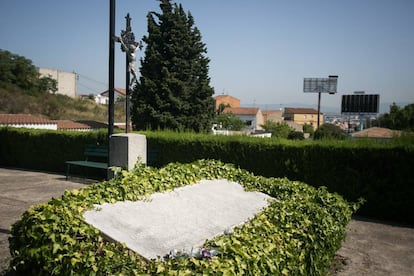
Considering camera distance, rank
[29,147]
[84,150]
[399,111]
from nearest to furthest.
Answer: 1. [84,150]
2. [29,147]
3. [399,111]

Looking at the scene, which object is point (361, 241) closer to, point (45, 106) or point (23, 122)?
point (23, 122)

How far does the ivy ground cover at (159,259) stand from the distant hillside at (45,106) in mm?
38626

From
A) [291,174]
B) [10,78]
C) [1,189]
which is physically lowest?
[1,189]

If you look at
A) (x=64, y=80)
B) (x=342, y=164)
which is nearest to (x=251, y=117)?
(x=64, y=80)

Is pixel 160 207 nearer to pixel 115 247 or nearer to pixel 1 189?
pixel 115 247

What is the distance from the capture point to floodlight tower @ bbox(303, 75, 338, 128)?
51.9 meters

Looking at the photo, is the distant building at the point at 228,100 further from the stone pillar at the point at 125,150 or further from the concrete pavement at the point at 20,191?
the stone pillar at the point at 125,150

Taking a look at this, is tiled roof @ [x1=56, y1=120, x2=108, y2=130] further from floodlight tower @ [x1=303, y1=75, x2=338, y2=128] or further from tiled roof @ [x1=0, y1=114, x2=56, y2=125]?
floodlight tower @ [x1=303, y1=75, x2=338, y2=128]

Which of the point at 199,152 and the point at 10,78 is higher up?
the point at 10,78

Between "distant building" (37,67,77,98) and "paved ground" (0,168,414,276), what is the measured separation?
54.6 meters

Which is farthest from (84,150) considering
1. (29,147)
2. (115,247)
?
(115,247)

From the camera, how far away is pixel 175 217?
3.66 metres

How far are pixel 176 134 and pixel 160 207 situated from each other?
23.6ft

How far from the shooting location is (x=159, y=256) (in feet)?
9.00
